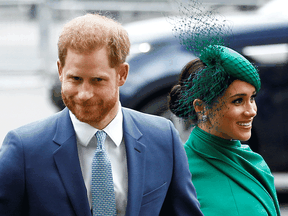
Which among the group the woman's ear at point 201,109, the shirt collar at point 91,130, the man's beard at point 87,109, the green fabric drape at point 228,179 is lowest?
the green fabric drape at point 228,179

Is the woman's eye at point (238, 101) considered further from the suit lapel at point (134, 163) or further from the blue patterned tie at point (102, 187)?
the blue patterned tie at point (102, 187)

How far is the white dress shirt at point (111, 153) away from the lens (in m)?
1.59

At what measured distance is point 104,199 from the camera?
1.55 m

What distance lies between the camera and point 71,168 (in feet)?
5.08

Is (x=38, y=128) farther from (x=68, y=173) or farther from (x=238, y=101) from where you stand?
(x=238, y=101)

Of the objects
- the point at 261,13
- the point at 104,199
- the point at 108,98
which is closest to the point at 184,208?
the point at 104,199

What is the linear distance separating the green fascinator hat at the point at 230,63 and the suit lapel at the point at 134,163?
0.66 metres

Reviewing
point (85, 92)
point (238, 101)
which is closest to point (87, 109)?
point (85, 92)

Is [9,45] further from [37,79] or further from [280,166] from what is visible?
[280,166]

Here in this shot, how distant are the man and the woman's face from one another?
0.55 meters

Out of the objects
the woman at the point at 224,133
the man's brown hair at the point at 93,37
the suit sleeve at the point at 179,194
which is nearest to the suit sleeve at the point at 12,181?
the man's brown hair at the point at 93,37

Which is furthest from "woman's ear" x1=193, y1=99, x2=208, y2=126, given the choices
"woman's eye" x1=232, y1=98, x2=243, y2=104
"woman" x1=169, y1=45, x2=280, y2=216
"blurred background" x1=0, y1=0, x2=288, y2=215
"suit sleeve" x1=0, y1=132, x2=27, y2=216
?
"blurred background" x1=0, y1=0, x2=288, y2=215

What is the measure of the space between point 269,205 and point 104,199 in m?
1.04

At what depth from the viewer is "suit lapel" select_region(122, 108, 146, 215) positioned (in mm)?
1571
